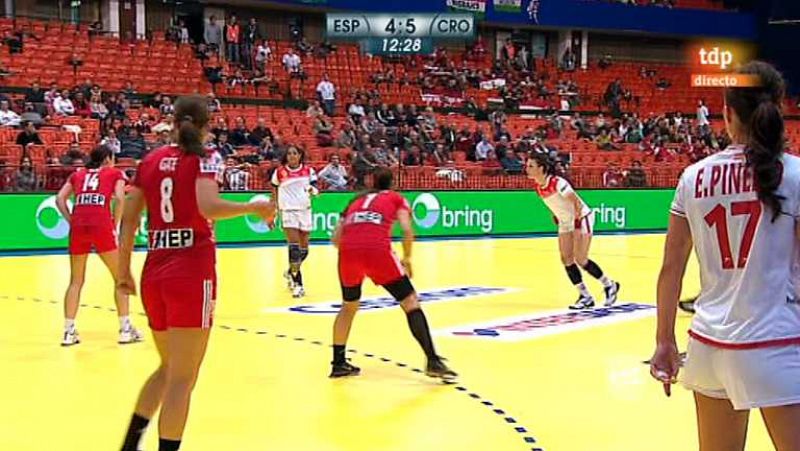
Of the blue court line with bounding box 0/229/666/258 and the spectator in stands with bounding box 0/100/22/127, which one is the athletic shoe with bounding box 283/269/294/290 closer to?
the blue court line with bounding box 0/229/666/258

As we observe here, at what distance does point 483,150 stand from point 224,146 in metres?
7.07

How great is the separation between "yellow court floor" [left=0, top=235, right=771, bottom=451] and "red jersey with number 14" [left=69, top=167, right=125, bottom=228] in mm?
1065

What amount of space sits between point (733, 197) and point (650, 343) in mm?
6128

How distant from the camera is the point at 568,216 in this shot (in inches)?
425

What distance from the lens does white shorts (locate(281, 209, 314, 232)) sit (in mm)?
12492

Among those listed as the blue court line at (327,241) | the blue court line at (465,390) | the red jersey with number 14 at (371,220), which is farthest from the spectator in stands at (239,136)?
the red jersey with number 14 at (371,220)

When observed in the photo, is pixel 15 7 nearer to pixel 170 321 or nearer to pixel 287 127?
pixel 287 127

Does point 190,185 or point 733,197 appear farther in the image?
point 190,185

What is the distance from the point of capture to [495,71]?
108ft

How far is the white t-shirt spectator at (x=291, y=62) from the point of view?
2753 centimetres

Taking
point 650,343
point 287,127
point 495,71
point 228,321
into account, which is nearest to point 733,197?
point 650,343

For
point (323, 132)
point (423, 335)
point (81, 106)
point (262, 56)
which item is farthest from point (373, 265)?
point (262, 56)

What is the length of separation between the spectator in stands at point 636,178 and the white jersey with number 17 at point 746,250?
22.1 meters

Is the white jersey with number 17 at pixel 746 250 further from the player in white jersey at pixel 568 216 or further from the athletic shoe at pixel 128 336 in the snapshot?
the player in white jersey at pixel 568 216
